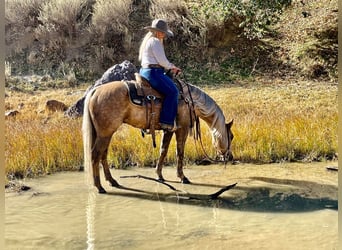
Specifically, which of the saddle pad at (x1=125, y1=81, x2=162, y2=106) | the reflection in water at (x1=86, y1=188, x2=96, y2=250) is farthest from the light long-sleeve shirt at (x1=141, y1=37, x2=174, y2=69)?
the reflection in water at (x1=86, y1=188, x2=96, y2=250)

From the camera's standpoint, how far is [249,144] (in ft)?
18.5

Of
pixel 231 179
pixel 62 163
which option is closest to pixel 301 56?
pixel 231 179

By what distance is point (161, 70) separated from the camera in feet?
14.6

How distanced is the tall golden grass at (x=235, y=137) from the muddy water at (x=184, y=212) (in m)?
0.26

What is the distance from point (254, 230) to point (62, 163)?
259cm

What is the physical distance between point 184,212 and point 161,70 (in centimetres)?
129

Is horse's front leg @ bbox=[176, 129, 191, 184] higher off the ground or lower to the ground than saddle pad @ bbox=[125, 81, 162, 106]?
lower

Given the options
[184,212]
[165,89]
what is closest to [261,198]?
[184,212]

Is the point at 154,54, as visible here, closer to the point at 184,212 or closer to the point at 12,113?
the point at 184,212

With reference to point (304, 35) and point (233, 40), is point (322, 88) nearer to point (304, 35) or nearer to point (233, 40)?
point (304, 35)

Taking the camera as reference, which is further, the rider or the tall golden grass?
the tall golden grass

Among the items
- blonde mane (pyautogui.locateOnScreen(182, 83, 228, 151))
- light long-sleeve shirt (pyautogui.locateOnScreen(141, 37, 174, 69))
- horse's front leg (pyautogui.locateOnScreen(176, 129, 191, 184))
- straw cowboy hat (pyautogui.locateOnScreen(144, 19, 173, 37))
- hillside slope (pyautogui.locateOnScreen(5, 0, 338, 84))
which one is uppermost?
hillside slope (pyautogui.locateOnScreen(5, 0, 338, 84))

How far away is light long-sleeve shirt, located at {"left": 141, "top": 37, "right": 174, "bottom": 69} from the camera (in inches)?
172

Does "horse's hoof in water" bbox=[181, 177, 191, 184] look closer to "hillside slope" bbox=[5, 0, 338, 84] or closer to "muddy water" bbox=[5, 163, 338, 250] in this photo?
"muddy water" bbox=[5, 163, 338, 250]
